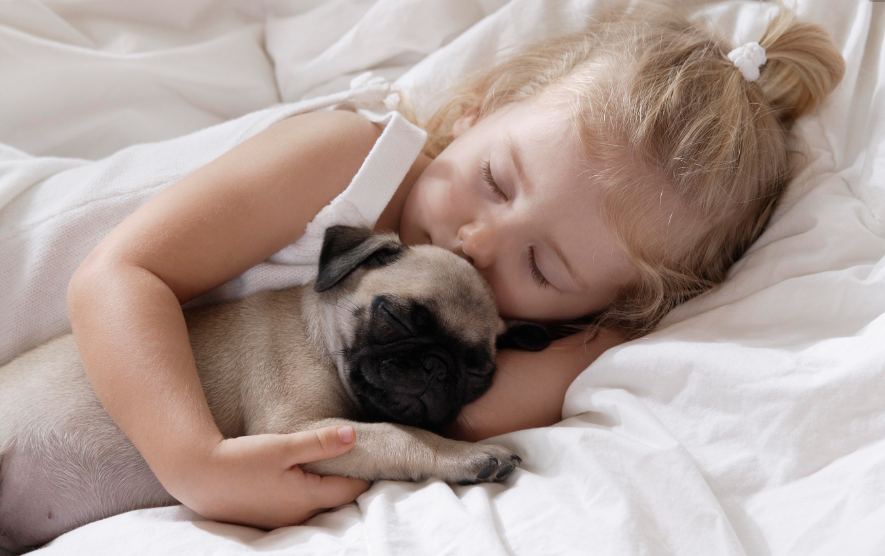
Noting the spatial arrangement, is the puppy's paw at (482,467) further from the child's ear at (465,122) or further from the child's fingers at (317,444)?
the child's ear at (465,122)

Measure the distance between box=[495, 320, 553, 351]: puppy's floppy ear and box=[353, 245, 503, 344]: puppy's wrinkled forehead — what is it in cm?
15

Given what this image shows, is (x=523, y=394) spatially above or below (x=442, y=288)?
below

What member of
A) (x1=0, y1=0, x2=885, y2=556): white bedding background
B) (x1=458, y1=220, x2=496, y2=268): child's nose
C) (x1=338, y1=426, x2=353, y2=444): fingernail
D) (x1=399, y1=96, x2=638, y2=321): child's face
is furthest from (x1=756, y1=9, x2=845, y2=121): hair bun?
(x1=338, y1=426, x2=353, y2=444): fingernail

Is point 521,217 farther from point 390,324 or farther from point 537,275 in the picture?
point 390,324

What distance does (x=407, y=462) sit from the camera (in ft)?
5.26

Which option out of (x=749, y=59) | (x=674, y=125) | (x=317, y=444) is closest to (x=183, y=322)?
(x=317, y=444)

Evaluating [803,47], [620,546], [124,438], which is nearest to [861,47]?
[803,47]

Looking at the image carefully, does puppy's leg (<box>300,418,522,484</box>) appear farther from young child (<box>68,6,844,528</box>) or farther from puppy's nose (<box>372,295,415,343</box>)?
puppy's nose (<box>372,295,415,343</box>)

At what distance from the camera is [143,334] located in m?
1.51

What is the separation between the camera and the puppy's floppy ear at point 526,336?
206cm

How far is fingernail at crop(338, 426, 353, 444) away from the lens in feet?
4.91

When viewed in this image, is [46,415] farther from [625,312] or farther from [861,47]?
[861,47]

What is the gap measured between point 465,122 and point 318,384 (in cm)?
121

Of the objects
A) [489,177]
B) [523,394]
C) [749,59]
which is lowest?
[523,394]
